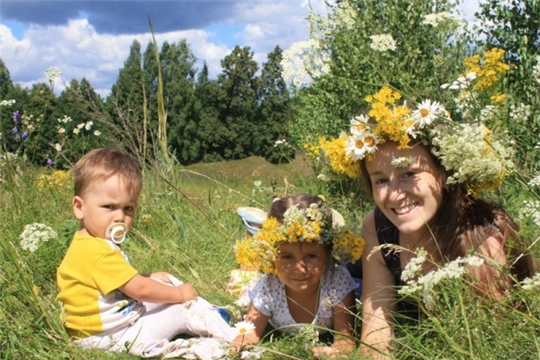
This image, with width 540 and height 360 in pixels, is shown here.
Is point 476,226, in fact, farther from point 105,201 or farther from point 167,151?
point 167,151

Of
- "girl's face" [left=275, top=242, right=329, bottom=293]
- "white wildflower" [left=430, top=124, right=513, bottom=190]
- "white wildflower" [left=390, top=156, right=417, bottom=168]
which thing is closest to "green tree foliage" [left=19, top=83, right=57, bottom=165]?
"girl's face" [left=275, top=242, right=329, bottom=293]

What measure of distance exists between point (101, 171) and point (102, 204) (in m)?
0.15

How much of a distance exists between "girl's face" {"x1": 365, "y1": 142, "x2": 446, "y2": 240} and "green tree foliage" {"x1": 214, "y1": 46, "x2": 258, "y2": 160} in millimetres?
30514

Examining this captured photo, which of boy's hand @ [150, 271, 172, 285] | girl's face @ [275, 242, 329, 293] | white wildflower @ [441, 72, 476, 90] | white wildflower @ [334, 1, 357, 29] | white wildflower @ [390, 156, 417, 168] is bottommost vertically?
boy's hand @ [150, 271, 172, 285]

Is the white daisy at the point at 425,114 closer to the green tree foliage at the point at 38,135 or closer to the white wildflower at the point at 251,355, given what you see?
the white wildflower at the point at 251,355

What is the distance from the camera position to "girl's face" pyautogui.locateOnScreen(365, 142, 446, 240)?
2512 mm

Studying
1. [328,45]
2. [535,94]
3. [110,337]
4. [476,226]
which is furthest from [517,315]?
[328,45]

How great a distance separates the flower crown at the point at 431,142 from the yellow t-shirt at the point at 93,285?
3.49ft

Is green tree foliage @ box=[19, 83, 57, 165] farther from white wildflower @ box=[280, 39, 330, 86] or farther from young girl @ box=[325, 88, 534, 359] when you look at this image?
young girl @ box=[325, 88, 534, 359]

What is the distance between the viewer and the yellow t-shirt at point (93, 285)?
9.40ft

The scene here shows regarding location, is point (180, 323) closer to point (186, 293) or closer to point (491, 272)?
point (186, 293)

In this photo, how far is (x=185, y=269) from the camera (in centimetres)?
417

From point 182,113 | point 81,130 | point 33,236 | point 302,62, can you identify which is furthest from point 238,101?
point 33,236

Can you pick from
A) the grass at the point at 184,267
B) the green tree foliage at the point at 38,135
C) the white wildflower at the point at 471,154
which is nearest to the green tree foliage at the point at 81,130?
the green tree foliage at the point at 38,135
